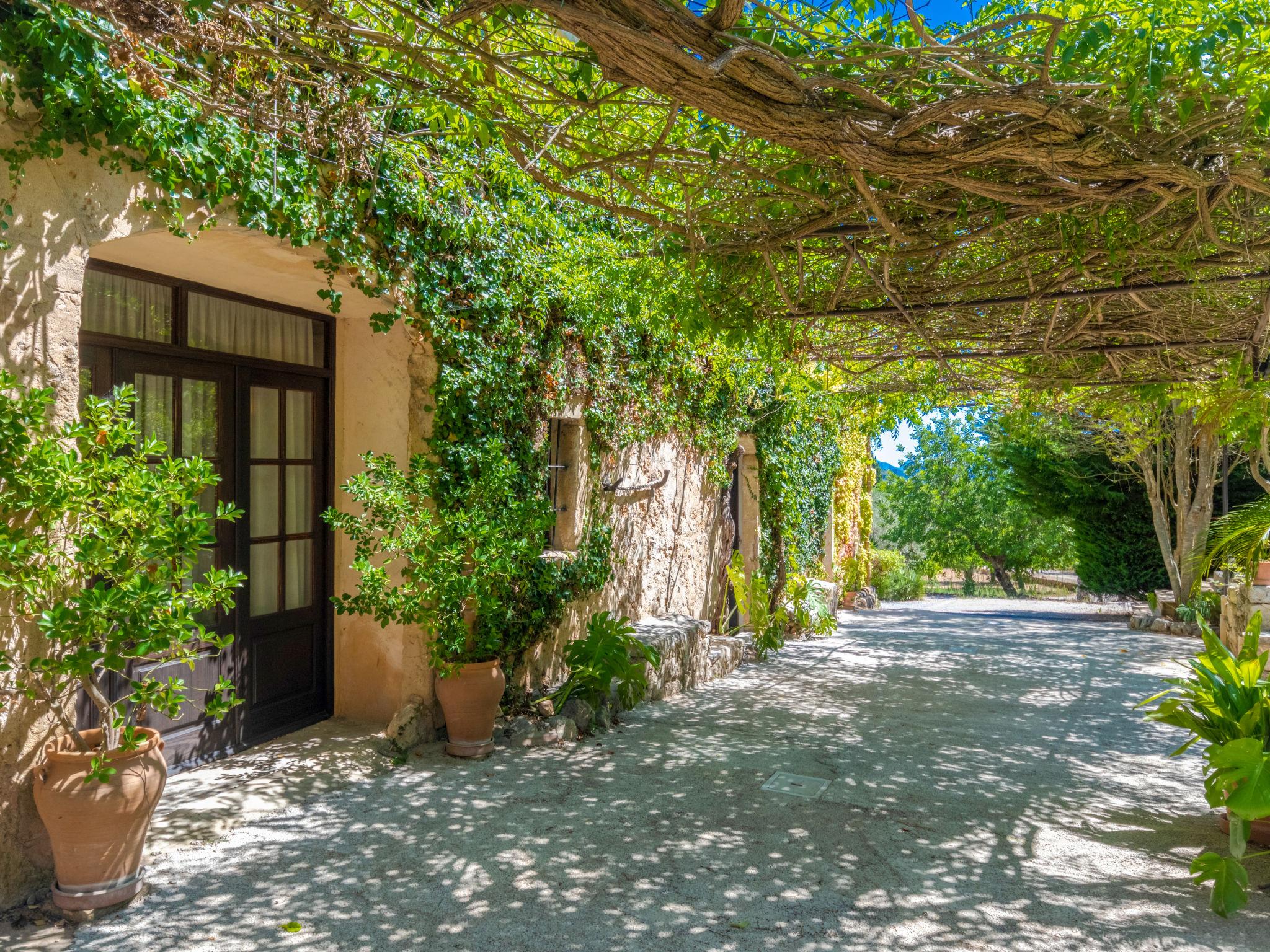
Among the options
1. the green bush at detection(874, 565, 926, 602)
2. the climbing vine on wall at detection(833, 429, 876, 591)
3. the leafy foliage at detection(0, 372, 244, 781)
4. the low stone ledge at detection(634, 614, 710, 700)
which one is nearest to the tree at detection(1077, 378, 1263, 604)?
the climbing vine on wall at detection(833, 429, 876, 591)

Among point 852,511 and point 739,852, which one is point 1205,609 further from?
point 739,852

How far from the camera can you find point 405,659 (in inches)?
184

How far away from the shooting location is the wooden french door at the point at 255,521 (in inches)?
159

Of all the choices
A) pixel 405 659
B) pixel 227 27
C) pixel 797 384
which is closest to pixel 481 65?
pixel 227 27

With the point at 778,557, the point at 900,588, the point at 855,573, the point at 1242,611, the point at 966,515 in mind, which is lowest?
the point at 900,588

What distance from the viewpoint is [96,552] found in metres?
2.66

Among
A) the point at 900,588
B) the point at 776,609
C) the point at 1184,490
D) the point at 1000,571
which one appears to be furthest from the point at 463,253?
the point at 1000,571

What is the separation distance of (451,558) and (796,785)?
6.78 ft

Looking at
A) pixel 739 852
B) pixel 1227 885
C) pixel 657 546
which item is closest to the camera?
pixel 1227 885

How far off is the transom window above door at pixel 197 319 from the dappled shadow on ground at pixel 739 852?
2.32 m

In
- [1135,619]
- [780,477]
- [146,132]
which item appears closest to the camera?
[146,132]

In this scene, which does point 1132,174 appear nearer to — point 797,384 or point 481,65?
point 481,65

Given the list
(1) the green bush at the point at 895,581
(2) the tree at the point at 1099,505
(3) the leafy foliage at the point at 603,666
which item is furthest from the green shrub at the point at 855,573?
(3) the leafy foliage at the point at 603,666

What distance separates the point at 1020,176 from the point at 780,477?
6.23 m
